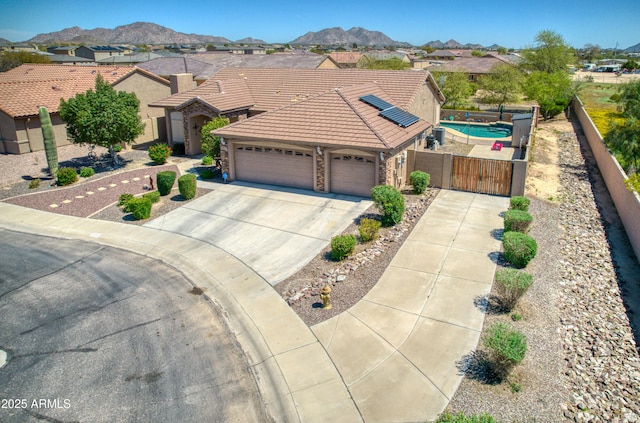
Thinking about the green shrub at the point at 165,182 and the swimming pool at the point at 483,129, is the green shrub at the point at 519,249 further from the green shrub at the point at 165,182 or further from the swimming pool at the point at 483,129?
the swimming pool at the point at 483,129

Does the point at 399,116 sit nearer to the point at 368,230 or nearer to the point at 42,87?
the point at 368,230

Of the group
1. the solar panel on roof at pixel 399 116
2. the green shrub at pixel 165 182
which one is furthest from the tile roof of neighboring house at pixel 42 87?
the solar panel on roof at pixel 399 116

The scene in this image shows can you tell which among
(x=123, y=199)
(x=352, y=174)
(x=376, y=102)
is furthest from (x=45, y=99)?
(x=352, y=174)

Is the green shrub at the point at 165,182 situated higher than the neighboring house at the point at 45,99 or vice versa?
the neighboring house at the point at 45,99

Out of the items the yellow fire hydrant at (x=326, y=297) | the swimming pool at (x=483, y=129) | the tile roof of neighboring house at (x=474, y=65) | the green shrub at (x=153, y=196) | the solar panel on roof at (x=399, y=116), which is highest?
the tile roof of neighboring house at (x=474, y=65)

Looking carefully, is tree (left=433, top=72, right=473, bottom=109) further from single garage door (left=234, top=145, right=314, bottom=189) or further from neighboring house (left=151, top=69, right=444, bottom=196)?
single garage door (left=234, top=145, right=314, bottom=189)

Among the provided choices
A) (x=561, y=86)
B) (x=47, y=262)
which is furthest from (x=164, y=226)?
(x=561, y=86)
